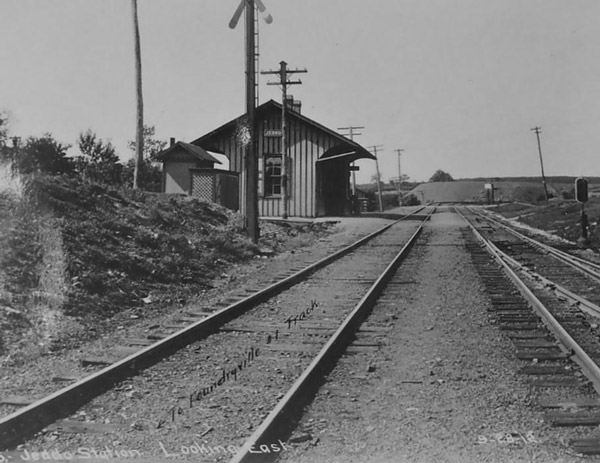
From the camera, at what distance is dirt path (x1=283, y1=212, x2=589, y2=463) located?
366cm

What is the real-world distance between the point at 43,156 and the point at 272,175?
15104mm

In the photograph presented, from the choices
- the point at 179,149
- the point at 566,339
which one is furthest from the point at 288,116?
the point at 566,339

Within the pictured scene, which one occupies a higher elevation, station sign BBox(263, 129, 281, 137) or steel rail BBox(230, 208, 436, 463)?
station sign BBox(263, 129, 281, 137)

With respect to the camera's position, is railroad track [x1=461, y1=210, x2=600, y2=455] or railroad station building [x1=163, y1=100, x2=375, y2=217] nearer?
railroad track [x1=461, y1=210, x2=600, y2=455]

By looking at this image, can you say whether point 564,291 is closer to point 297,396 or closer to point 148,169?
point 297,396

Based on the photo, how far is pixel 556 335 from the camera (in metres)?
6.43

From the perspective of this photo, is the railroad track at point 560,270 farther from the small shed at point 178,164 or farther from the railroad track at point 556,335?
the small shed at point 178,164

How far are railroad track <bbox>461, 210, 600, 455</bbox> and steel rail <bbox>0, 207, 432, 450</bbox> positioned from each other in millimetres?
3372

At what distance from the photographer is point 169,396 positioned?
184 inches
